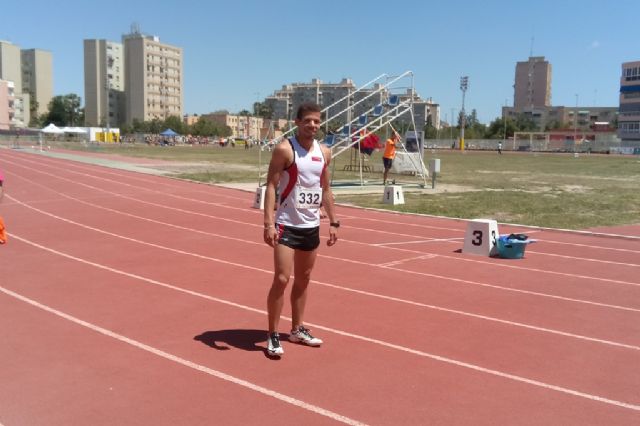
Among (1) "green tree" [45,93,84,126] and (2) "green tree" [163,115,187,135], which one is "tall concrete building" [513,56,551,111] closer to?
(2) "green tree" [163,115,187,135]

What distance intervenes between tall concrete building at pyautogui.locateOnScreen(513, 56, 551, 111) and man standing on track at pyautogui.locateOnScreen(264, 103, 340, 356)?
7929 inches

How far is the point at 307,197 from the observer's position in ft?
15.5

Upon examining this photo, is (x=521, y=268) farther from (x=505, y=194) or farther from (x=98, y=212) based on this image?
(x=505, y=194)

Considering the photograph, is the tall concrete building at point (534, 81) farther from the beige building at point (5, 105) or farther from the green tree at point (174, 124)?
the beige building at point (5, 105)

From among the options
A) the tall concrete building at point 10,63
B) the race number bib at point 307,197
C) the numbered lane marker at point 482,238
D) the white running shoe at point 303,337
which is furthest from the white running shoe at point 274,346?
the tall concrete building at point 10,63

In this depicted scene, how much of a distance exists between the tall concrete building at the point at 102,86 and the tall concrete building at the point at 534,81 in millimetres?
124579

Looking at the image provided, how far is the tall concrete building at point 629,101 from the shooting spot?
337ft

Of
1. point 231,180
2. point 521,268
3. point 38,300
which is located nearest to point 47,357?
point 38,300

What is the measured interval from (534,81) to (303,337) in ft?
686

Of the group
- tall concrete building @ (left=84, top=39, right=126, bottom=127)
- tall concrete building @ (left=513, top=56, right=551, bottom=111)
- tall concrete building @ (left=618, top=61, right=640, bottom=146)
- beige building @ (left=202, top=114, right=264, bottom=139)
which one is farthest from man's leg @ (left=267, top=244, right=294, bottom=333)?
tall concrete building @ (left=513, top=56, right=551, bottom=111)

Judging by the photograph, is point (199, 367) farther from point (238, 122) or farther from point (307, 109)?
point (238, 122)

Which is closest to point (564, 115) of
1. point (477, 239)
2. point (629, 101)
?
point (629, 101)

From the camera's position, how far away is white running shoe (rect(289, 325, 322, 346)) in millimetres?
5055

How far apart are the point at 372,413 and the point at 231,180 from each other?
66.2 feet
